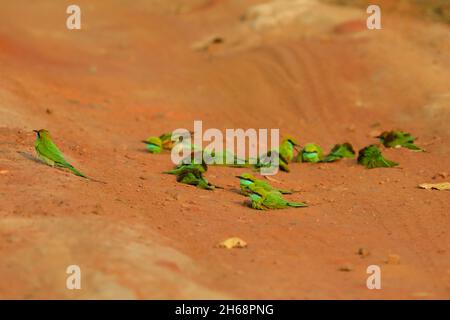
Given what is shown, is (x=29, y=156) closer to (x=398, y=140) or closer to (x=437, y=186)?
(x=437, y=186)

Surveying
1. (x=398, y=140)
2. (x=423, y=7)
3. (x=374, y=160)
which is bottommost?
(x=374, y=160)

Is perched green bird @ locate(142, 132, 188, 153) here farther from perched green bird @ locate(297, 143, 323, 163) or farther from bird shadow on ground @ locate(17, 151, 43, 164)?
bird shadow on ground @ locate(17, 151, 43, 164)

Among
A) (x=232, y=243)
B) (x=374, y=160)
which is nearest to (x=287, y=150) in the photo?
(x=374, y=160)

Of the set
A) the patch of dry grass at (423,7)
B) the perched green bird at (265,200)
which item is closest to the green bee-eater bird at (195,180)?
the perched green bird at (265,200)

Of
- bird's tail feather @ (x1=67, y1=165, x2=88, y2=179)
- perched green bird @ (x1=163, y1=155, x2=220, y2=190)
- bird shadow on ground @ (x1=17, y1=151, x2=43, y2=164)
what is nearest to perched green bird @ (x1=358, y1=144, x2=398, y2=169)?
perched green bird @ (x1=163, y1=155, x2=220, y2=190)

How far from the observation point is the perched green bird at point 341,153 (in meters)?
7.48

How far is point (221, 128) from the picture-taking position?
28.5 feet

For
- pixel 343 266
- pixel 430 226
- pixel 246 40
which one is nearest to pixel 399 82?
pixel 246 40

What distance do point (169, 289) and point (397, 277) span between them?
1.34 meters

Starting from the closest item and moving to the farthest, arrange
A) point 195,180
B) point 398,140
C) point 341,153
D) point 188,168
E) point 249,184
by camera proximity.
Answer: point 249,184
point 195,180
point 188,168
point 341,153
point 398,140

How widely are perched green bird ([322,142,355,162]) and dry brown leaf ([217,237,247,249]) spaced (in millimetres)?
2674

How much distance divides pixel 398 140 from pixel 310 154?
0.93m

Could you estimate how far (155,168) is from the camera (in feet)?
22.6

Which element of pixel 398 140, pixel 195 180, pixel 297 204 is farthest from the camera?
pixel 398 140
